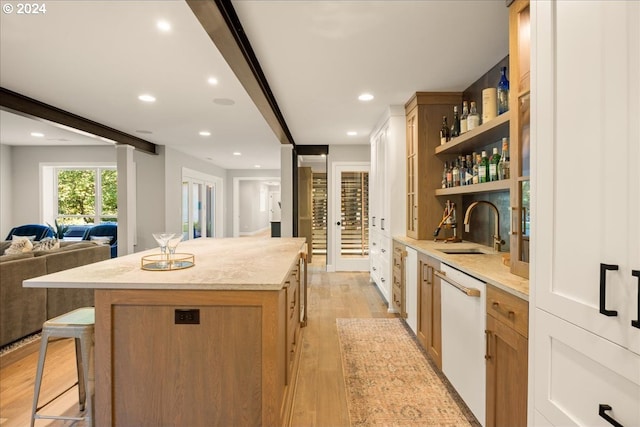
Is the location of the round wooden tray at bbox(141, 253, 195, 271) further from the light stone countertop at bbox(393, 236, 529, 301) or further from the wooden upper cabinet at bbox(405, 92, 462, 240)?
the wooden upper cabinet at bbox(405, 92, 462, 240)

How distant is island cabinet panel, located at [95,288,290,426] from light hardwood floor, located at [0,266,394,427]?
0.54 meters

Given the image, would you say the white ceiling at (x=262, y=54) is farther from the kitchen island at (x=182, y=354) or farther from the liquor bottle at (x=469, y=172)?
the kitchen island at (x=182, y=354)

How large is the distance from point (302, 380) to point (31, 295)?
2.60 meters

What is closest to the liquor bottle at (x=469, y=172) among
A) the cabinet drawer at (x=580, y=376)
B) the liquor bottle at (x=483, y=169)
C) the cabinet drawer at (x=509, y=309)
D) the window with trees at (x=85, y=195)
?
the liquor bottle at (x=483, y=169)

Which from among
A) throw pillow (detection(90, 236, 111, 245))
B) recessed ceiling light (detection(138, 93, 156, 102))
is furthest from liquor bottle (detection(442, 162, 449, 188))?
Answer: throw pillow (detection(90, 236, 111, 245))

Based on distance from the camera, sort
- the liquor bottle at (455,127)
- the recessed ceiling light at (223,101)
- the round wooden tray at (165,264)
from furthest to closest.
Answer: the recessed ceiling light at (223,101), the liquor bottle at (455,127), the round wooden tray at (165,264)

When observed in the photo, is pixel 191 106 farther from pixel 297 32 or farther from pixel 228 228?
pixel 228 228

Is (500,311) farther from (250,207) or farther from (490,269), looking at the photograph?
(250,207)

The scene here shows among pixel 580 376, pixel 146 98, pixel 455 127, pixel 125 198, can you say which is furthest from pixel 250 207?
pixel 580 376

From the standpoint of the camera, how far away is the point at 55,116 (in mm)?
4020

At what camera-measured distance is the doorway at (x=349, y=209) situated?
6148 millimetres

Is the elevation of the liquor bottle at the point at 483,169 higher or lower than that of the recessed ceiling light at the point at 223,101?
lower

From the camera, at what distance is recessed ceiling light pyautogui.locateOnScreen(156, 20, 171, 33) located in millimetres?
2107

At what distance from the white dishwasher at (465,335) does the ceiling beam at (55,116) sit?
4.42 meters
